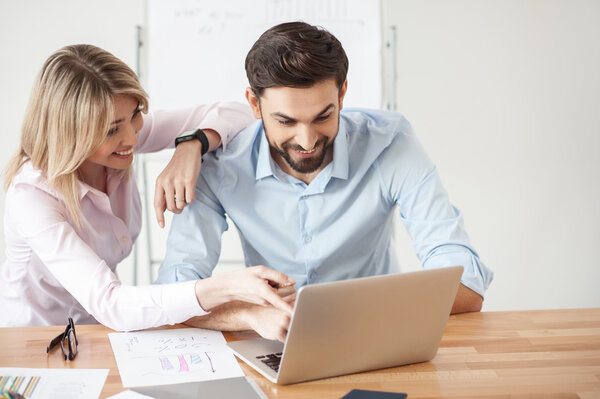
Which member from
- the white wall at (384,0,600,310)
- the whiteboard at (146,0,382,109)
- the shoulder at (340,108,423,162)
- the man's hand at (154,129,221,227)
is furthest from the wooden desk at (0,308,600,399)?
the white wall at (384,0,600,310)

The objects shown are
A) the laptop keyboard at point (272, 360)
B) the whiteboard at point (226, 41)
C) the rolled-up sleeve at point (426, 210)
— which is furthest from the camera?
the whiteboard at point (226, 41)

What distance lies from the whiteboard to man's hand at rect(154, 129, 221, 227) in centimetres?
151

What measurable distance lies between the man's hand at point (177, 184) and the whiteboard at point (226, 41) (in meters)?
1.51

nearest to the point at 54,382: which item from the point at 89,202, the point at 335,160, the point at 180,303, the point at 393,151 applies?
the point at 180,303

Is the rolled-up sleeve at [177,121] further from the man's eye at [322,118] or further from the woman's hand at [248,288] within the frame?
the woman's hand at [248,288]

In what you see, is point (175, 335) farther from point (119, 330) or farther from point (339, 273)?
point (339, 273)

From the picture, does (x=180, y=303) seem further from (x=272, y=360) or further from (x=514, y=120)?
(x=514, y=120)

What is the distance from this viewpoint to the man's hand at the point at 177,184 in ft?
4.88

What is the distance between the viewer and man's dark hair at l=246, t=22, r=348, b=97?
1.47 meters

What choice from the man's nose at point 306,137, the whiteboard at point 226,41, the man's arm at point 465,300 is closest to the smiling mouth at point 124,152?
the man's nose at point 306,137

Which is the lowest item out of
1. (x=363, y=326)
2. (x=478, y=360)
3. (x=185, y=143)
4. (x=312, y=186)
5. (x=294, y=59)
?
(x=478, y=360)

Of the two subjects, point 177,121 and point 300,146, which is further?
point 177,121

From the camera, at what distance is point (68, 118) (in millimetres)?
1486

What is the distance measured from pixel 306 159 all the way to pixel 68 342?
27.2 inches
